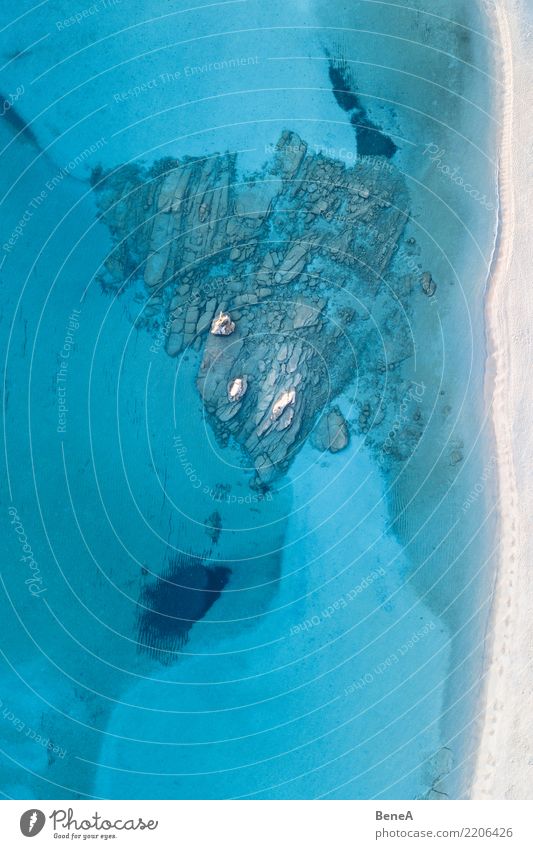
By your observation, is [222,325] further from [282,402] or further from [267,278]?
[282,402]

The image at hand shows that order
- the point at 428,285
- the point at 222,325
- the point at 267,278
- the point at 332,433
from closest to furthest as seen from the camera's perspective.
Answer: the point at 222,325 → the point at 267,278 → the point at 332,433 → the point at 428,285

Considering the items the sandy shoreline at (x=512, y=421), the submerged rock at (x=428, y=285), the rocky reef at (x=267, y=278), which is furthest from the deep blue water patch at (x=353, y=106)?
the submerged rock at (x=428, y=285)

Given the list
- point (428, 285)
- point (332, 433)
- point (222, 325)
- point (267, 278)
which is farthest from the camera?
point (428, 285)

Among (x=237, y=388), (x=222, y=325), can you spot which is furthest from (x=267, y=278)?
(x=237, y=388)

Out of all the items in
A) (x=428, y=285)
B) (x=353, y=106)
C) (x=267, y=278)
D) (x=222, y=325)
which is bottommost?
(x=222, y=325)

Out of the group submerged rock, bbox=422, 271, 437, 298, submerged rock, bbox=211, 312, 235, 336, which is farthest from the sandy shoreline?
submerged rock, bbox=211, 312, 235, 336
